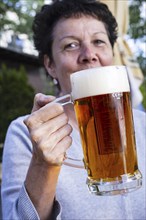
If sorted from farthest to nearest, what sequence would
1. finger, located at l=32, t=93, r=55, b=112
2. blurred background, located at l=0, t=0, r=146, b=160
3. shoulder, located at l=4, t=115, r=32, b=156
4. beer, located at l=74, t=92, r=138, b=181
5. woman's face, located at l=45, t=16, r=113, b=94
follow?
blurred background, located at l=0, t=0, r=146, b=160 → woman's face, located at l=45, t=16, r=113, b=94 → shoulder, located at l=4, t=115, r=32, b=156 → finger, located at l=32, t=93, r=55, b=112 → beer, located at l=74, t=92, r=138, b=181

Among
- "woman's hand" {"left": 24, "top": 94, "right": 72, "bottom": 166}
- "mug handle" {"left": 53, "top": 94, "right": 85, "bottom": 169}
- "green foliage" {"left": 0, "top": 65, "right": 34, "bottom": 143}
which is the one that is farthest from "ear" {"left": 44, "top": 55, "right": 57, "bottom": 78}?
"green foliage" {"left": 0, "top": 65, "right": 34, "bottom": 143}

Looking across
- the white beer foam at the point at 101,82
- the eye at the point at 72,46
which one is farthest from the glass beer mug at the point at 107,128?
the eye at the point at 72,46

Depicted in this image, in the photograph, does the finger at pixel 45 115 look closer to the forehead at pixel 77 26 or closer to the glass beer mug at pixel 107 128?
the glass beer mug at pixel 107 128

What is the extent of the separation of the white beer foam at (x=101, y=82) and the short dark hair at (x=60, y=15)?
3.21 ft

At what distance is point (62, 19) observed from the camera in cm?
216

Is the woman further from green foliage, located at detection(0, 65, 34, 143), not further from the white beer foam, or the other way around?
green foliage, located at detection(0, 65, 34, 143)

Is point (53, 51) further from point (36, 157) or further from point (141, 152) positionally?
point (36, 157)

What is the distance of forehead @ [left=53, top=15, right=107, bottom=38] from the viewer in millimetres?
2059

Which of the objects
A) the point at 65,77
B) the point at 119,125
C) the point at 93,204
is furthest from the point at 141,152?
the point at 119,125

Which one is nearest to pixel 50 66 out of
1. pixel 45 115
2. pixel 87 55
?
pixel 87 55

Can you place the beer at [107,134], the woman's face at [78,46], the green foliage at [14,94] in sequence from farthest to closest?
the green foliage at [14,94] → the woman's face at [78,46] → the beer at [107,134]

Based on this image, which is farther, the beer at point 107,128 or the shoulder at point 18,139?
the shoulder at point 18,139

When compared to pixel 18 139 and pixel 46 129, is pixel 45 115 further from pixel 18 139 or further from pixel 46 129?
pixel 18 139

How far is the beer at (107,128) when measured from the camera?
1.20 meters
